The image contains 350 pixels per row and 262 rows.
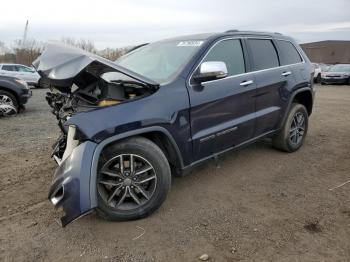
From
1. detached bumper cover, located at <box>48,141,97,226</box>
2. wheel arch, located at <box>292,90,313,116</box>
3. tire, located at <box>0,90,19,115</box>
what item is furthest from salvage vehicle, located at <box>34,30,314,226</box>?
tire, located at <box>0,90,19,115</box>

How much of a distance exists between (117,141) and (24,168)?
7.60 ft

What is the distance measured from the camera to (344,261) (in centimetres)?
266

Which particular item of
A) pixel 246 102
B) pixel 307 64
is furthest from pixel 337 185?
pixel 307 64

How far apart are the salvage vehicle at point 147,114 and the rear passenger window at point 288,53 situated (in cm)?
64

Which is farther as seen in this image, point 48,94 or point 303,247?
point 48,94

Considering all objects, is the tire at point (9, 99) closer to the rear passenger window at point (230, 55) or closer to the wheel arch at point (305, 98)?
the rear passenger window at point (230, 55)

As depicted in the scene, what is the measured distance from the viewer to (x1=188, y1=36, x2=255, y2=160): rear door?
12.1 ft

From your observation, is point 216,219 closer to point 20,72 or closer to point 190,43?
point 190,43

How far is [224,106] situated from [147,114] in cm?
109

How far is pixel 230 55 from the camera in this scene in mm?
4262

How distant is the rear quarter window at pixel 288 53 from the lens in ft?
17.0

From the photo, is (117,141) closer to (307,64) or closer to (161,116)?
(161,116)

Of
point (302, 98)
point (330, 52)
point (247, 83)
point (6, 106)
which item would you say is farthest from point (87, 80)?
point (330, 52)

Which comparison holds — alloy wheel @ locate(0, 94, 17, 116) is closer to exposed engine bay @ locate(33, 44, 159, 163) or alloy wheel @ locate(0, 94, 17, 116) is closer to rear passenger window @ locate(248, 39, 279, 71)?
exposed engine bay @ locate(33, 44, 159, 163)
